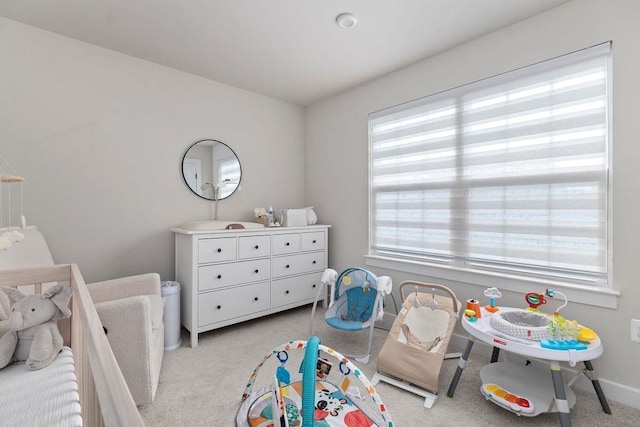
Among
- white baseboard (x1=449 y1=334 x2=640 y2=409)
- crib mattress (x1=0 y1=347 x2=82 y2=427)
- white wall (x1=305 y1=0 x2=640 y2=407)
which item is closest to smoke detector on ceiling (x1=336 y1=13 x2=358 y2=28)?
white wall (x1=305 y1=0 x2=640 y2=407)

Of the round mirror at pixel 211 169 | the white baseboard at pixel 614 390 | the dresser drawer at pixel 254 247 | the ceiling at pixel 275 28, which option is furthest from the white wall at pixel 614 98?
the round mirror at pixel 211 169

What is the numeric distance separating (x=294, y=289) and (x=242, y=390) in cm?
132

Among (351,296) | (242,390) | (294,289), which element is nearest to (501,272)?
(351,296)

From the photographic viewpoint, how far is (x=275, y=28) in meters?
2.17

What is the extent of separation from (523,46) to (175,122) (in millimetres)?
2949

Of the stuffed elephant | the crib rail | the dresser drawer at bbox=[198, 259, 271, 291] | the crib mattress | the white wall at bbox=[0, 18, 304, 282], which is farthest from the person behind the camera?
the dresser drawer at bbox=[198, 259, 271, 291]

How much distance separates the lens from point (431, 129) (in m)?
2.61

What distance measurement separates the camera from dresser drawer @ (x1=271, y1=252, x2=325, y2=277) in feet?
9.77

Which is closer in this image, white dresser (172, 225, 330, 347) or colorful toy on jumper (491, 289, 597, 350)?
colorful toy on jumper (491, 289, 597, 350)

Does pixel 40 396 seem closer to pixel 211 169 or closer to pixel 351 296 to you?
pixel 351 296

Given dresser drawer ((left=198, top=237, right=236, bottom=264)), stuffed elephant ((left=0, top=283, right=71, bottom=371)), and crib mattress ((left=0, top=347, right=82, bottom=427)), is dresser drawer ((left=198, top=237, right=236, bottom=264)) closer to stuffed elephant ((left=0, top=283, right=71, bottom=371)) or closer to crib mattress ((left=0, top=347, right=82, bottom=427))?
stuffed elephant ((left=0, top=283, right=71, bottom=371))

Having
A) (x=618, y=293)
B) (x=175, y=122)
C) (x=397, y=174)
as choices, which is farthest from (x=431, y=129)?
(x=175, y=122)

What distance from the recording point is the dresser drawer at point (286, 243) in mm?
2949

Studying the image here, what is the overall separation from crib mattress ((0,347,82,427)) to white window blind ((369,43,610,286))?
2476mm
